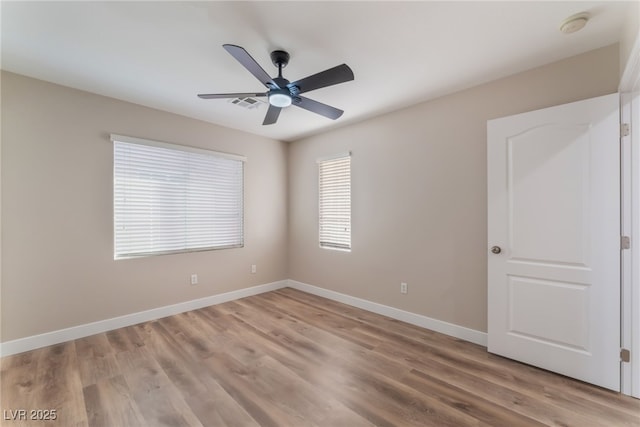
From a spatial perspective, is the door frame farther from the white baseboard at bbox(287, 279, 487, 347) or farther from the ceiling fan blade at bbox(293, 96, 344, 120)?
the ceiling fan blade at bbox(293, 96, 344, 120)

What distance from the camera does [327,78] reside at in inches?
77.3

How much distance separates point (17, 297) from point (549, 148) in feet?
16.6

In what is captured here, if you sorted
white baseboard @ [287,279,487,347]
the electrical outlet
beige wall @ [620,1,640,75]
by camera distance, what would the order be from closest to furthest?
beige wall @ [620,1,640,75] < white baseboard @ [287,279,487,347] < the electrical outlet

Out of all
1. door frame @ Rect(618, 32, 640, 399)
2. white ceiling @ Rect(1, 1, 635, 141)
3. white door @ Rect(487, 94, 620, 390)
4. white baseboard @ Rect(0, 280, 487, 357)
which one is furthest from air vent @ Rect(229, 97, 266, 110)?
door frame @ Rect(618, 32, 640, 399)

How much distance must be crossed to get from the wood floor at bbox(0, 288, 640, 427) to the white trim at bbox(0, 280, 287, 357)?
0.31 ft

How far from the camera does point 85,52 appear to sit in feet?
7.24

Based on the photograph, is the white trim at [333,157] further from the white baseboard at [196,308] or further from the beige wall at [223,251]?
the white baseboard at [196,308]

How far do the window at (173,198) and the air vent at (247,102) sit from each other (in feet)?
3.47

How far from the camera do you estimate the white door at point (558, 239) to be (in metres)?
2.01

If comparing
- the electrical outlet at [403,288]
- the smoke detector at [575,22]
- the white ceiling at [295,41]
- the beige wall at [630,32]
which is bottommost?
the electrical outlet at [403,288]

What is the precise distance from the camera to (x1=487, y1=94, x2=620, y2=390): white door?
201 cm

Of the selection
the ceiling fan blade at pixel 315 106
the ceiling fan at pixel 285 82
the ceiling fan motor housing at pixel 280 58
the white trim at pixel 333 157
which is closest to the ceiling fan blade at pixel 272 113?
the ceiling fan at pixel 285 82

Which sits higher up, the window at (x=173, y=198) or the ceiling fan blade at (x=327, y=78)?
the ceiling fan blade at (x=327, y=78)

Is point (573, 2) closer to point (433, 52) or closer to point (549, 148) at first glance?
point (433, 52)
